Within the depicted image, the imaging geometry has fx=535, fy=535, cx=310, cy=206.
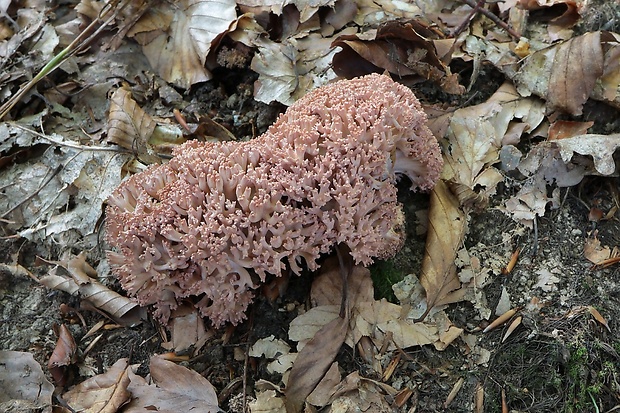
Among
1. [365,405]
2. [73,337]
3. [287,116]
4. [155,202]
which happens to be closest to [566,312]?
[365,405]

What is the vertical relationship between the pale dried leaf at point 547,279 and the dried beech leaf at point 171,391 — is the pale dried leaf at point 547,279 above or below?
below

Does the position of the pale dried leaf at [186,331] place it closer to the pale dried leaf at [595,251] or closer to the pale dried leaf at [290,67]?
the pale dried leaf at [290,67]

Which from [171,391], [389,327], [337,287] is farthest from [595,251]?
[171,391]

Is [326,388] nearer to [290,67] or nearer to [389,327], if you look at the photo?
[389,327]

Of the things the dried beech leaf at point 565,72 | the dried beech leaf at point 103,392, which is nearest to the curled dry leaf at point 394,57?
the dried beech leaf at point 565,72

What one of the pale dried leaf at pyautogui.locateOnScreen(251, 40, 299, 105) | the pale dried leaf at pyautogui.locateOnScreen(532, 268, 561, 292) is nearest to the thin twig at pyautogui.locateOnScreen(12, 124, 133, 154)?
the pale dried leaf at pyautogui.locateOnScreen(251, 40, 299, 105)

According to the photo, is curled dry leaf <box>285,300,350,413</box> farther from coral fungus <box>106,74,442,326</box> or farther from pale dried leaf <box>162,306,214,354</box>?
pale dried leaf <box>162,306,214,354</box>
